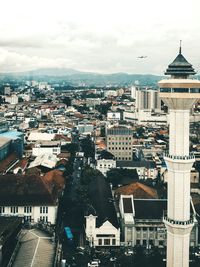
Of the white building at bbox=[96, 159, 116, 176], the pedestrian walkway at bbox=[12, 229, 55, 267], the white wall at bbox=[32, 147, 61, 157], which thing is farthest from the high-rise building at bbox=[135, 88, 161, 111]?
the pedestrian walkway at bbox=[12, 229, 55, 267]

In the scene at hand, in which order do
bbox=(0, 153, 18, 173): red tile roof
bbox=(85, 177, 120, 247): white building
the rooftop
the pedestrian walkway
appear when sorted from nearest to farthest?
the pedestrian walkway
the rooftop
bbox=(85, 177, 120, 247): white building
bbox=(0, 153, 18, 173): red tile roof

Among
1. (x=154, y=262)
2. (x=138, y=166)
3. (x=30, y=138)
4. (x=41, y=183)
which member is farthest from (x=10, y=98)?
(x=154, y=262)

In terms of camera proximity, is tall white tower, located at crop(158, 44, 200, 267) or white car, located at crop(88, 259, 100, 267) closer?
tall white tower, located at crop(158, 44, 200, 267)

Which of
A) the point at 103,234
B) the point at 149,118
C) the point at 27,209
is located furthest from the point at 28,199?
the point at 149,118

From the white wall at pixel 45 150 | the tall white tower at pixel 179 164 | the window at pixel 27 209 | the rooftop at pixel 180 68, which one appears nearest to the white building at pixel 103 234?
the window at pixel 27 209

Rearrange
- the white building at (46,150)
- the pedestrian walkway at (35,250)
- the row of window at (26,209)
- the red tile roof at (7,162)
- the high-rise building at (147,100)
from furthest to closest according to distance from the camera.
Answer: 1. the high-rise building at (147,100)
2. the white building at (46,150)
3. the red tile roof at (7,162)
4. the row of window at (26,209)
5. the pedestrian walkway at (35,250)

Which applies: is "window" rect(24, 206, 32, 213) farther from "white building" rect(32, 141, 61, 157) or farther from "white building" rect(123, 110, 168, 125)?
"white building" rect(123, 110, 168, 125)

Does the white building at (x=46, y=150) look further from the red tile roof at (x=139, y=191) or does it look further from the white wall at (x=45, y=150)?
the red tile roof at (x=139, y=191)

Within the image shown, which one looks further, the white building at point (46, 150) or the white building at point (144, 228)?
the white building at point (46, 150)
